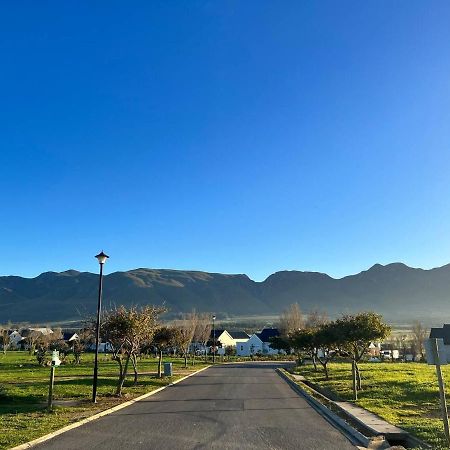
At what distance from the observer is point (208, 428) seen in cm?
1366

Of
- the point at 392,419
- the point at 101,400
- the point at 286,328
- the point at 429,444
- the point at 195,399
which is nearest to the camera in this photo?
the point at 429,444

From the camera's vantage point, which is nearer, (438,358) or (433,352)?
(438,358)

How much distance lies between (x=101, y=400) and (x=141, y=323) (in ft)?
12.4

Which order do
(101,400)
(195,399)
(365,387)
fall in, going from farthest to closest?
1. (365,387)
2. (195,399)
3. (101,400)

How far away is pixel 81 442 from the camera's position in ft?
38.1

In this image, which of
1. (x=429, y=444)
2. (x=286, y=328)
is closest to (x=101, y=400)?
(x=429, y=444)

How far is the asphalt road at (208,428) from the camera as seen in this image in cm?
1138

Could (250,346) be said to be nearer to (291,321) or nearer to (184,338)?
(291,321)

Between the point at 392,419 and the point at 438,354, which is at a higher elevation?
→ the point at 438,354

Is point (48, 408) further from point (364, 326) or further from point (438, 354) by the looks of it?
point (364, 326)

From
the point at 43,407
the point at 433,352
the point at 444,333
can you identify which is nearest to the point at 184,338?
the point at 43,407

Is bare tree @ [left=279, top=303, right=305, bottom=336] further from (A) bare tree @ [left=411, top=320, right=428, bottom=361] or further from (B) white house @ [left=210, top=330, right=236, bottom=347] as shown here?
(B) white house @ [left=210, top=330, right=236, bottom=347]

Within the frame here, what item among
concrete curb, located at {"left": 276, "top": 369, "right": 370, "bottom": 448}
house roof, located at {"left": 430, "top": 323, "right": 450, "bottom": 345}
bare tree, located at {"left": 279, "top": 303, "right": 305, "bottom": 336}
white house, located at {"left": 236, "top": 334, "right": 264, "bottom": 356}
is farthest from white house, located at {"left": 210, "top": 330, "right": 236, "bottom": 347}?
concrete curb, located at {"left": 276, "top": 369, "right": 370, "bottom": 448}

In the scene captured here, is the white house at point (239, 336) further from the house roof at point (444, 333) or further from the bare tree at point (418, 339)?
the house roof at point (444, 333)
